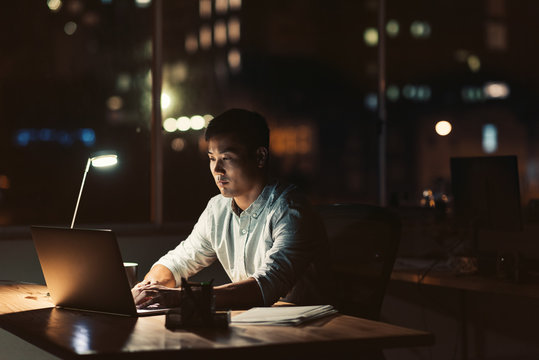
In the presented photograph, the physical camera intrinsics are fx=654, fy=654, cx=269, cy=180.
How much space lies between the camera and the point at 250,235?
2.33 metres

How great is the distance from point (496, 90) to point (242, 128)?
4549 millimetres

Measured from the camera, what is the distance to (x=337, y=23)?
4332 millimetres

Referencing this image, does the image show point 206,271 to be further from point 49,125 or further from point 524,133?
point 524,133

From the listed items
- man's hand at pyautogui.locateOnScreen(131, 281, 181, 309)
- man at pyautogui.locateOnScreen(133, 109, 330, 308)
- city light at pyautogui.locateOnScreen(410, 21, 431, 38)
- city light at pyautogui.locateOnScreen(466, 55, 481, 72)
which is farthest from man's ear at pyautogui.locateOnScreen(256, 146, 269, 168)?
city light at pyautogui.locateOnScreen(466, 55, 481, 72)

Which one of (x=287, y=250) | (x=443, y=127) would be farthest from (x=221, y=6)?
(x=287, y=250)

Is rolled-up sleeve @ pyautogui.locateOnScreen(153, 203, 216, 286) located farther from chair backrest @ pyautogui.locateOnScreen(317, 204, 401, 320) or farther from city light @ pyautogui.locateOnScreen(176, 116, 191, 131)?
city light @ pyautogui.locateOnScreen(176, 116, 191, 131)

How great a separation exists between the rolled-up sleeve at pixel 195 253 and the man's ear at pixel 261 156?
12.4 inches

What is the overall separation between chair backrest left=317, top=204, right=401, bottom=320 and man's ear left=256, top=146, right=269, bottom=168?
310 millimetres

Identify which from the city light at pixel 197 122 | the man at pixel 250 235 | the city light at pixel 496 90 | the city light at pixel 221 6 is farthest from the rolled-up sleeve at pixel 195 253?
the city light at pixel 496 90

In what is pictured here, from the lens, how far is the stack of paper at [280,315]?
1.60 meters

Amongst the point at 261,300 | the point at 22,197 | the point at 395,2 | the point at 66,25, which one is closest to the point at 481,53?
the point at 395,2

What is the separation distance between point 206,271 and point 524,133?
2.99 m

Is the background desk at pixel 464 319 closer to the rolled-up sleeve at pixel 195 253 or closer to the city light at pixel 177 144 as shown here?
the rolled-up sleeve at pixel 195 253

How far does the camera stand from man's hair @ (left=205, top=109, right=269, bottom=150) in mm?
2335
